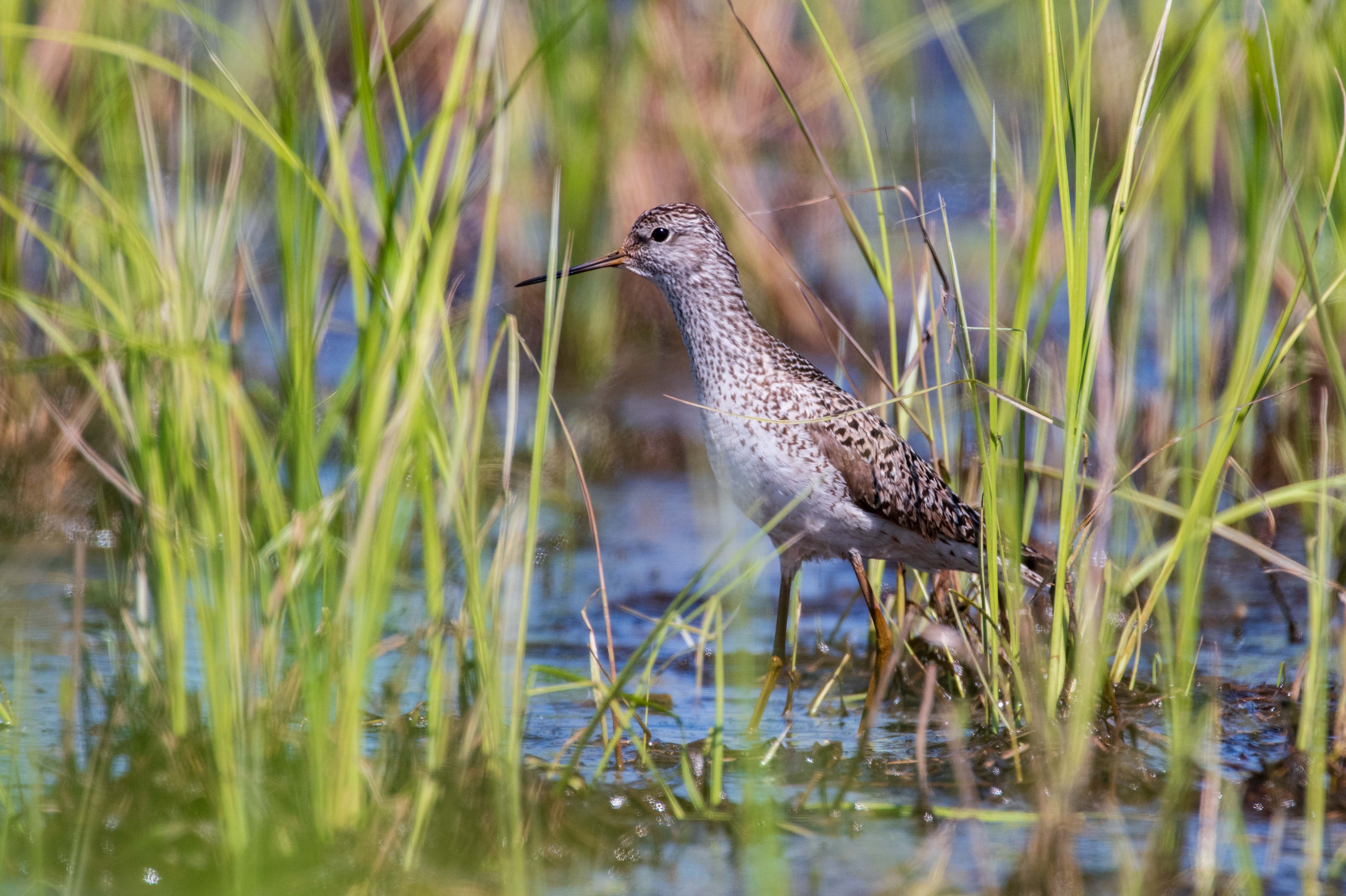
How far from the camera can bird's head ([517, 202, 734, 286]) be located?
5109 millimetres

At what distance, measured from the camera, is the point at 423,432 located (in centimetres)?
284

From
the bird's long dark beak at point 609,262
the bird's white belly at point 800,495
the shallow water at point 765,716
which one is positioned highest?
the bird's long dark beak at point 609,262

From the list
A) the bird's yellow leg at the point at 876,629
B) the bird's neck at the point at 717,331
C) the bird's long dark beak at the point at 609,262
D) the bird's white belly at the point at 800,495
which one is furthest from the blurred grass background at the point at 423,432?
the bird's long dark beak at the point at 609,262

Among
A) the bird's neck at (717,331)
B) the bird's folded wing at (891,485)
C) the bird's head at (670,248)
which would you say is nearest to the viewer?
the bird's folded wing at (891,485)

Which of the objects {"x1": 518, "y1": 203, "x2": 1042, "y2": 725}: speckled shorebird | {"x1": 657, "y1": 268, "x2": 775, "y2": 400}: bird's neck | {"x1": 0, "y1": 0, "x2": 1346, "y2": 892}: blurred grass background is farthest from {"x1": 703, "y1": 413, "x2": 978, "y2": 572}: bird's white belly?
{"x1": 0, "y1": 0, "x2": 1346, "y2": 892}: blurred grass background

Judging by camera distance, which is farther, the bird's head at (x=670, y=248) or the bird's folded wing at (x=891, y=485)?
the bird's head at (x=670, y=248)

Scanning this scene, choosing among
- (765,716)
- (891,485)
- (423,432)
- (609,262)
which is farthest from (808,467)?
(423,432)

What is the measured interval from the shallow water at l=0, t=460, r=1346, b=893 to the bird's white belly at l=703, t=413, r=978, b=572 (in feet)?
0.55

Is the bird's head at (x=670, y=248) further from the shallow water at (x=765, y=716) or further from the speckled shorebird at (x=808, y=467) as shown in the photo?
the shallow water at (x=765, y=716)

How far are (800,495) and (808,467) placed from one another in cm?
14

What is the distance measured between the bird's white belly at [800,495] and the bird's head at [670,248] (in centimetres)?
66

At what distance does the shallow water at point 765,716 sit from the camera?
3.23 meters

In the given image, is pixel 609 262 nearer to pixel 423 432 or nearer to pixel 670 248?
pixel 670 248

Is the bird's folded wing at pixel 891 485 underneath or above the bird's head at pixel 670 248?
underneath
